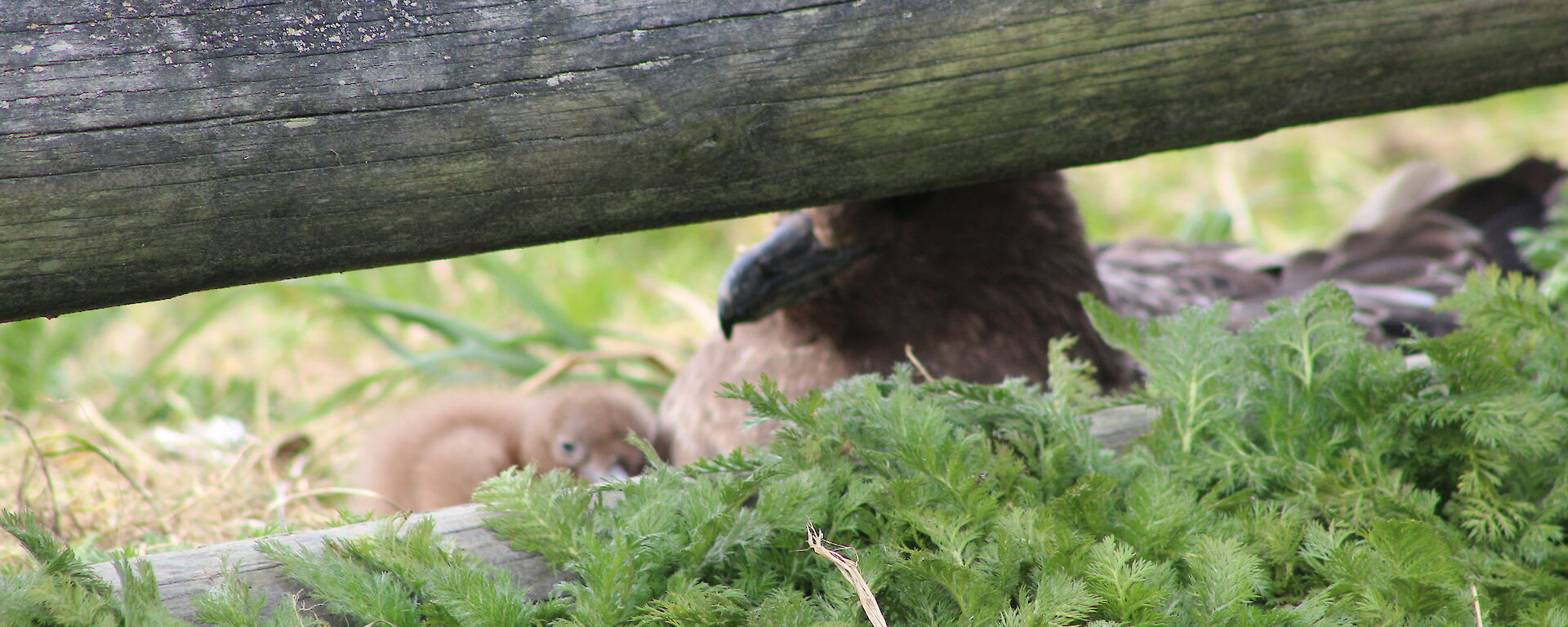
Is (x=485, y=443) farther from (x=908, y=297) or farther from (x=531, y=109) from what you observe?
(x=531, y=109)

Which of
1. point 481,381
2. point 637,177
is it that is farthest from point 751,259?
point 481,381

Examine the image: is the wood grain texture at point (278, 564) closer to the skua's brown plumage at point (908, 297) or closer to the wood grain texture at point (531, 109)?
the wood grain texture at point (531, 109)

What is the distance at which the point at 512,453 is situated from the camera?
2883 mm

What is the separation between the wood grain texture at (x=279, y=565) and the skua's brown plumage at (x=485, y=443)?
1.12 metres

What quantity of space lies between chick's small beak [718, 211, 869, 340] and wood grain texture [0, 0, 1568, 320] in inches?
21.8

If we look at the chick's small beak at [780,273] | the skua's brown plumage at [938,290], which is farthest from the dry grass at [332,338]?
the skua's brown plumage at [938,290]

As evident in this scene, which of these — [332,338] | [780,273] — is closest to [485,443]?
[780,273]

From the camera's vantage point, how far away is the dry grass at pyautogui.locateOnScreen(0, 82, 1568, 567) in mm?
2518

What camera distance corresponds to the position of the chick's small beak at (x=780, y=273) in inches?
88.7

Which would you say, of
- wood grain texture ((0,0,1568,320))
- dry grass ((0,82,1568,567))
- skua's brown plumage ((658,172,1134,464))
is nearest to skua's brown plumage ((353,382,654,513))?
dry grass ((0,82,1568,567))

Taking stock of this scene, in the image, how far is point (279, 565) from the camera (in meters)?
1.44

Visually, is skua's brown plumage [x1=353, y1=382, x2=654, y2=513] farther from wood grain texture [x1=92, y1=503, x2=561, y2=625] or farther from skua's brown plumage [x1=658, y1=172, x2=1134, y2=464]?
wood grain texture [x1=92, y1=503, x2=561, y2=625]

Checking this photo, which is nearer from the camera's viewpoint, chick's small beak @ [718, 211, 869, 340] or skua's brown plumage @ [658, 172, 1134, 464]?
chick's small beak @ [718, 211, 869, 340]

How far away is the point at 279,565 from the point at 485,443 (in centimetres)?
136
